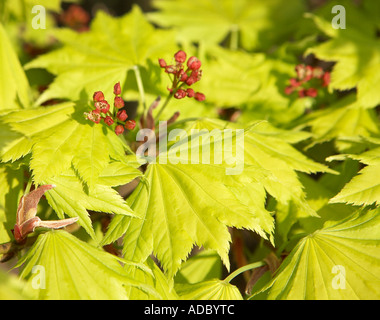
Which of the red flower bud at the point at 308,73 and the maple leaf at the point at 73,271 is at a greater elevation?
the red flower bud at the point at 308,73

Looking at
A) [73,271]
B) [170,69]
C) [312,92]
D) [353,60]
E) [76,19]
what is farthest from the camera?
[76,19]

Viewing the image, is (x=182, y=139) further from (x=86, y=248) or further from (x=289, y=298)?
(x=289, y=298)

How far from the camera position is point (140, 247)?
1126 millimetres

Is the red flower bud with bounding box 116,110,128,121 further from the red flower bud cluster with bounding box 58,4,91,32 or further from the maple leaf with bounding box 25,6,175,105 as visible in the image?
the red flower bud cluster with bounding box 58,4,91,32

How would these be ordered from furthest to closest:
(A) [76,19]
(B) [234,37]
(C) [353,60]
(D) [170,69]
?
(A) [76,19] → (B) [234,37] → (C) [353,60] → (D) [170,69]

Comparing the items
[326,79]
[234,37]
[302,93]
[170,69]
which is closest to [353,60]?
[326,79]

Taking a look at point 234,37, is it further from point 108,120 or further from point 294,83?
point 108,120

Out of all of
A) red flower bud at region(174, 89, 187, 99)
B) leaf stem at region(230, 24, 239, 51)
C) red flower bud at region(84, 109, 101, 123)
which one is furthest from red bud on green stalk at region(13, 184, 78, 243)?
leaf stem at region(230, 24, 239, 51)

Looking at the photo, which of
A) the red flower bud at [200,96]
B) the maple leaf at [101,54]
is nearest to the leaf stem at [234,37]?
the maple leaf at [101,54]

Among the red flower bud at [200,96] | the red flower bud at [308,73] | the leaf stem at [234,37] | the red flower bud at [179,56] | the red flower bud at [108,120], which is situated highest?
the leaf stem at [234,37]

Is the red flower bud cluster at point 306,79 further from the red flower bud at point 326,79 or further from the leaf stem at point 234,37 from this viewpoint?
the leaf stem at point 234,37

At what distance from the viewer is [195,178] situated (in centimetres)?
123

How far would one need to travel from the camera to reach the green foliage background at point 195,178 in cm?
111
